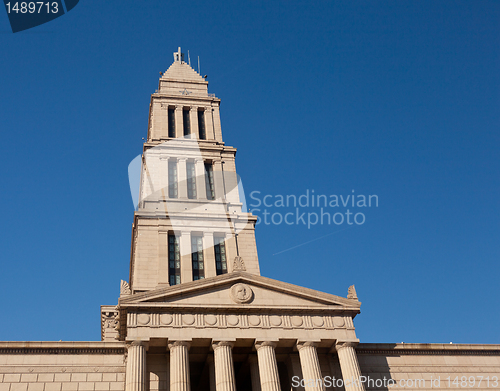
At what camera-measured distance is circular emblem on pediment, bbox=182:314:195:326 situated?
106 feet

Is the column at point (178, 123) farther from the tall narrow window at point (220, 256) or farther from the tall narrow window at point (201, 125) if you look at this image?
the tall narrow window at point (220, 256)

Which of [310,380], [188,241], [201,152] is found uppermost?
[201,152]

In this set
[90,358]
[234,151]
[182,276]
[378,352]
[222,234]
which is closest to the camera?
[90,358]

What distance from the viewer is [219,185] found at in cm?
5172

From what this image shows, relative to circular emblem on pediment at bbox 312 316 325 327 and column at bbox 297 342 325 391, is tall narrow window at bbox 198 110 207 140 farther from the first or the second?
column at bbox 297 342 325 391

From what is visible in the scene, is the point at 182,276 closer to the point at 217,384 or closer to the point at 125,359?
the point at 125,359

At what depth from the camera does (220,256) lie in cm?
4669

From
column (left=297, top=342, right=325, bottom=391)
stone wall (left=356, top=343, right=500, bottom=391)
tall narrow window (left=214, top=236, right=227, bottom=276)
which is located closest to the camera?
column (left=297, top=342, right=325, bottom=391)

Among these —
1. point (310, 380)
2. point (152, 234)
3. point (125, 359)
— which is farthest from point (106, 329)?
point (310, 380)

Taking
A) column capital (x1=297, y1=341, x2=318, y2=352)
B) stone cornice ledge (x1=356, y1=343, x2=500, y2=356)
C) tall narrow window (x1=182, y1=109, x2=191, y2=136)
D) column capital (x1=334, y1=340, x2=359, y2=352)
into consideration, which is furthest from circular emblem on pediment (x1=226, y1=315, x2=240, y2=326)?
tall narrow window (x1=182, y1=109, x2=191, y2=136)

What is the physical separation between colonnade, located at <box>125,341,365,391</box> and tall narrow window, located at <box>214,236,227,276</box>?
12.4 meters

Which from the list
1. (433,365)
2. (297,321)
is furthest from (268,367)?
(433,365)

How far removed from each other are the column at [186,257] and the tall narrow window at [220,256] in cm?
253

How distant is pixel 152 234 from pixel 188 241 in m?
3.36
